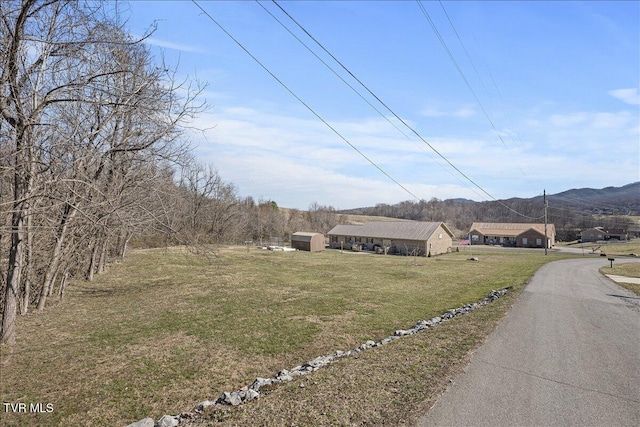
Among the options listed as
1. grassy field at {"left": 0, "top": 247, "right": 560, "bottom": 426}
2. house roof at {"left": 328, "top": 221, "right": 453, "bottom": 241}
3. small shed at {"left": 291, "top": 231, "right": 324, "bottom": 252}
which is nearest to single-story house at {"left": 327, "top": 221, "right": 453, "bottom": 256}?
house roof at {"left": 328, "top": 221, "right": 453, "bottom": 241}

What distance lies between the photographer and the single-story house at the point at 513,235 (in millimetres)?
64250

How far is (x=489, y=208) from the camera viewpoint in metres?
140

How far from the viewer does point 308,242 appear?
4894cm

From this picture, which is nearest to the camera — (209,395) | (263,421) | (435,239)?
(263,421)

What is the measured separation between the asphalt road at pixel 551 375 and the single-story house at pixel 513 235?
6157 centimetres

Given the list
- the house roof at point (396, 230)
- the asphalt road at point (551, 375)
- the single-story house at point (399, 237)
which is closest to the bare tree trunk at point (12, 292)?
the asphalt road at point (551, 375)

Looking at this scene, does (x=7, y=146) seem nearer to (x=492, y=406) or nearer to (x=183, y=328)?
(x=183, y=328)

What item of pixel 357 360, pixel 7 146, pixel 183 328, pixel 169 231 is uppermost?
pixel 7 146

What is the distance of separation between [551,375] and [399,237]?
4199 cm

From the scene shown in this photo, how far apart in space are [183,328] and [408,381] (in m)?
8.05

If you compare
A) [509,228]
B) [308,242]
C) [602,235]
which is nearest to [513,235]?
[509,228]

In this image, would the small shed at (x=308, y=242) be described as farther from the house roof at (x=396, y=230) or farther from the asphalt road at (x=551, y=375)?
the asphalt road at (x=551, y=375)

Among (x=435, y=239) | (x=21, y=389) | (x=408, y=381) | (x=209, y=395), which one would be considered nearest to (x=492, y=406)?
(x=408, y=381)

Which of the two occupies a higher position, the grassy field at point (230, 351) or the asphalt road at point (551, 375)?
the asphalt road at point (551, 375)
